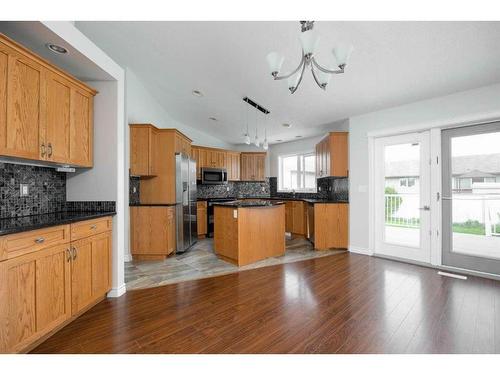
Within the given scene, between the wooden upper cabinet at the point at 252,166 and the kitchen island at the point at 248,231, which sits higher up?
the wooden upper cabinet at the point at 252,166

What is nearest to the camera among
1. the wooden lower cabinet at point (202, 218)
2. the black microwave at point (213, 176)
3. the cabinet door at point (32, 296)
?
the cabinet door at point (32, 296)

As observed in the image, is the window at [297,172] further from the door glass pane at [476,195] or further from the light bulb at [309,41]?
the light bulb at [309,41]

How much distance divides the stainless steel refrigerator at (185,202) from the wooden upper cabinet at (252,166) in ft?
7.38

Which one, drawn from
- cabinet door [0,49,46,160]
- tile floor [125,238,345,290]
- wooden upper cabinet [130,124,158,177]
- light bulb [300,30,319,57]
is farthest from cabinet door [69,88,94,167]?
light bulb [300,30,319,57]

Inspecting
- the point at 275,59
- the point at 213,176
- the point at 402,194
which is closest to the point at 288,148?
the point at 213,176

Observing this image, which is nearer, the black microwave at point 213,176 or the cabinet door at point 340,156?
the cabinet door at point 340,156

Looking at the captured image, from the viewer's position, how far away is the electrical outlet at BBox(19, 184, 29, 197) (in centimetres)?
205

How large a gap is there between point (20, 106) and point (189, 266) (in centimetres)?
265

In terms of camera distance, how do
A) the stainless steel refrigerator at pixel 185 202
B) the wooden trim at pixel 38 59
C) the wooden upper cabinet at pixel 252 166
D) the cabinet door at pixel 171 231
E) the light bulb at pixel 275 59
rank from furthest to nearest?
1. the wooden upper cabinet at pixel 252 166
2. the stainless steel refrigerator at pixel 185 202
3. the cabinet door at pixel 171 231
4. the light bulb at pixel 275 59
5. the wooden trim at pixel 38 59

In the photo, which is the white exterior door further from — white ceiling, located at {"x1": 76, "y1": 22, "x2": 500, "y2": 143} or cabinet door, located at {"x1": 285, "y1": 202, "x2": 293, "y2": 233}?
cabinet door, located at {"x1": 285, "y1": 202, "x2": 293, "y2": 233}

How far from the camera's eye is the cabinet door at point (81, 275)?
6.36 feet

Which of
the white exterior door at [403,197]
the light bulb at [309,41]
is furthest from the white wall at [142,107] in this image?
the white exterior door at [403,197]

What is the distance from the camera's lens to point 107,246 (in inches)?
93.9
